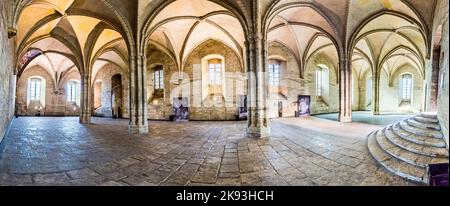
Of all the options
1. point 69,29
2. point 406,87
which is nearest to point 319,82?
point 406,87

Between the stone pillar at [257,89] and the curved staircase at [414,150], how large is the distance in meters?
3.35

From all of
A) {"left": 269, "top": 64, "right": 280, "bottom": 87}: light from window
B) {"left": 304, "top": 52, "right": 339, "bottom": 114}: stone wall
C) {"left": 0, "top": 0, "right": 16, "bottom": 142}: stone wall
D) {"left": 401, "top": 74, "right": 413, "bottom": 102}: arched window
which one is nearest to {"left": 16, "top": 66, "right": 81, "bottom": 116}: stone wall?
{"left": 0, "top": 0, "right": 16, "bottom": 142}: stone wall

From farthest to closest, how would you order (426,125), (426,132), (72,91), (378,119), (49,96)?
(72,91), (49,96), (378,119), (426,125), (426,132)

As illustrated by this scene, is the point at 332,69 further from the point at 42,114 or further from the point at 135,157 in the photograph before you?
the point at 42,114

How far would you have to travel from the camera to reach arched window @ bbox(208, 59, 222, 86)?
15438mm

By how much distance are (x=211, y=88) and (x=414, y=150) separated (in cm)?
1253

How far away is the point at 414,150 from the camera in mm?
3980

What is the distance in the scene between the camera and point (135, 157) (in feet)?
15.7

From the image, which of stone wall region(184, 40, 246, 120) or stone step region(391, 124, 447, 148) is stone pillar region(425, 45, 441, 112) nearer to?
stone step region(391, 124, 447, 148)

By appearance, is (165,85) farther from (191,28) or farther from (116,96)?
(116,96)

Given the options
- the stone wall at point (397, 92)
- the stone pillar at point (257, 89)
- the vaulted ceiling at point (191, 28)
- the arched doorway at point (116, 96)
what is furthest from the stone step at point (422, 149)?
the stone wall at point (397, 92)

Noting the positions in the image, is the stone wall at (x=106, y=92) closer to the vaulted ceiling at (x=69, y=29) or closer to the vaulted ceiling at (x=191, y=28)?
the vaulted ceiling at (x=69, y=29)
